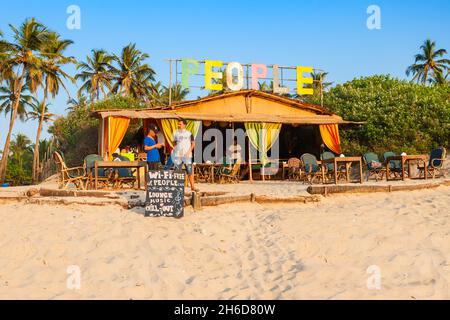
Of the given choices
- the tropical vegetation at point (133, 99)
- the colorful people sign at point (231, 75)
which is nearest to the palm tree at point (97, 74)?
the tropical vegetation at point (133, 99)

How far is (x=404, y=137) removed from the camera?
699 inches

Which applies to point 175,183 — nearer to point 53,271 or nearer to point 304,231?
point 304,231

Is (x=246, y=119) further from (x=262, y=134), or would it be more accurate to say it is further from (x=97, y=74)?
(x=97, y=74)

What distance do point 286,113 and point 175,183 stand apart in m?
11.8

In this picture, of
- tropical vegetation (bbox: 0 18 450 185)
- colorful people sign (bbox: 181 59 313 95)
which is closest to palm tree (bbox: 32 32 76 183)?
tropical vegetation (bbox: 0 18 450 185)

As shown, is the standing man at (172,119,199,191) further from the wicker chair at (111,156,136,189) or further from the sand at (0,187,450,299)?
the wicker chair at (111,156,136,189)

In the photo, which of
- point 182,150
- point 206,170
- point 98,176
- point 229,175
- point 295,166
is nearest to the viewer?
point 182,150

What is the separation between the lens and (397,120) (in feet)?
58.9

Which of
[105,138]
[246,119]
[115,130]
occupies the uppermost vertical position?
[246,119]

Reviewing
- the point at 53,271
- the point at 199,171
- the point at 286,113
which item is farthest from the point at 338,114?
the point at 53,271

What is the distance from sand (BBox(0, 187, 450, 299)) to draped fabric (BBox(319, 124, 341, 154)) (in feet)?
32.7

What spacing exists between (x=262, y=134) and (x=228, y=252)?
11.3 metres

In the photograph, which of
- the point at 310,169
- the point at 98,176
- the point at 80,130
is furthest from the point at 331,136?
the point at 80,130

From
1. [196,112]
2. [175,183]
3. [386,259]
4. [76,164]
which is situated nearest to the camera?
[386,259]
